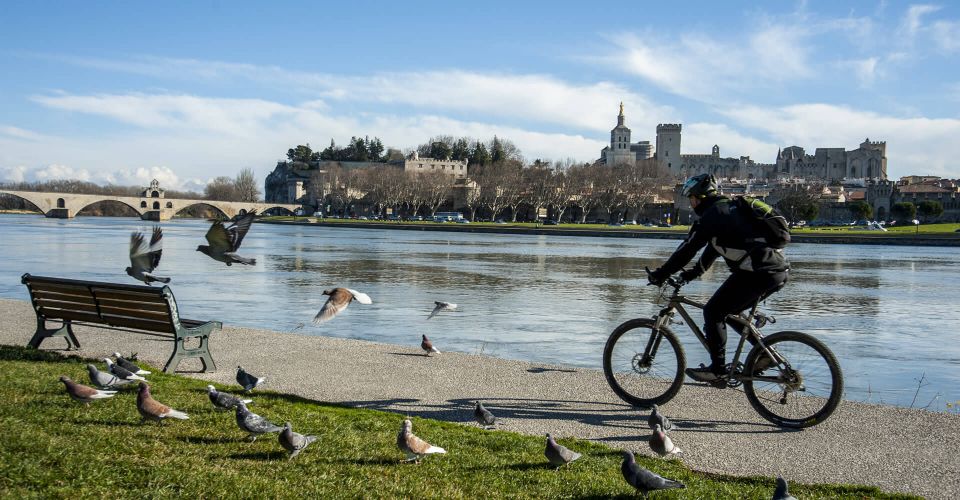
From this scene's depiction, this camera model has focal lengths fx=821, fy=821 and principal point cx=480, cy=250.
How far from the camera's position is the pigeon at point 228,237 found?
821 cm

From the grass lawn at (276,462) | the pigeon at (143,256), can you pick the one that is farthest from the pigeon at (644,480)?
the pigeon at (143,256)

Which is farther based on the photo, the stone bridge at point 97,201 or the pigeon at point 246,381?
the stone bridge at point 97,201

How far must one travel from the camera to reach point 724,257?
657 centimetres

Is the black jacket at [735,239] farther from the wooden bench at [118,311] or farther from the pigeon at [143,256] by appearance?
the pigeon at [143,256]

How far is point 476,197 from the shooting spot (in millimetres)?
139250

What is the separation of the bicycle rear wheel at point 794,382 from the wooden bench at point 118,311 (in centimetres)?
552

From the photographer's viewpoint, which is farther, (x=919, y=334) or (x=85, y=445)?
(x=919, y=334)

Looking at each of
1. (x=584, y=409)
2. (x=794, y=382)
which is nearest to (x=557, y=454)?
(x=584, y=409)

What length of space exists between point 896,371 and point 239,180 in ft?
619

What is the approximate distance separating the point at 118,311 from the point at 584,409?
200 inches

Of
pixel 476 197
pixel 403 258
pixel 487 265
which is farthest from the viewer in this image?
pixel 476 197

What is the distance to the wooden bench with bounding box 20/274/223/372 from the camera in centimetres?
841

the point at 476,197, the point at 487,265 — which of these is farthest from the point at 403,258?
the point at 476,197

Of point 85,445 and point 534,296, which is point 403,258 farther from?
point 85,445
